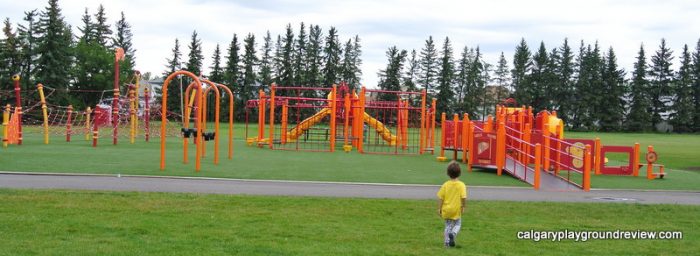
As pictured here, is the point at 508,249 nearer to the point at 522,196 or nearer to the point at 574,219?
the point at 574,219

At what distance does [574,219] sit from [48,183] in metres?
9.46

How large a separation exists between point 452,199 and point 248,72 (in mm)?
74404

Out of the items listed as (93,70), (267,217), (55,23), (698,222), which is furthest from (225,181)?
(93,70)

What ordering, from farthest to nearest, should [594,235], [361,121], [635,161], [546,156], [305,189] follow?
[361,121]
[635,161]
[546,156]
[305,189]
[594,235]

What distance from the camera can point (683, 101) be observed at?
84.9 meters

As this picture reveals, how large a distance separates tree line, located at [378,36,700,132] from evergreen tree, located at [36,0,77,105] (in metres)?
38.4

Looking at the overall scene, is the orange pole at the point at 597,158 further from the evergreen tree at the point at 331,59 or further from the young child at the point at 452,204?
the evergreen tree at the point at 331,59

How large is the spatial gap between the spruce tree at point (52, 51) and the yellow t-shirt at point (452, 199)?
202ft

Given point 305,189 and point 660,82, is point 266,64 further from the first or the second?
point 305,189

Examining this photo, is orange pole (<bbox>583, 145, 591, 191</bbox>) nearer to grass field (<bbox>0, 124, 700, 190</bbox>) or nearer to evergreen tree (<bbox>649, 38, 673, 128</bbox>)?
grass field (<bbox>0, 124, 700, 190</bbox>)

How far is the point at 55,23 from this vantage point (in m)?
63.0

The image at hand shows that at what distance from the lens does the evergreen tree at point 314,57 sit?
83.3 metres

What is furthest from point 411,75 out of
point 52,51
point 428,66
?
point 52,51

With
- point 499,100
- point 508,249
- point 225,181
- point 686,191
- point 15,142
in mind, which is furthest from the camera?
point 499,100
